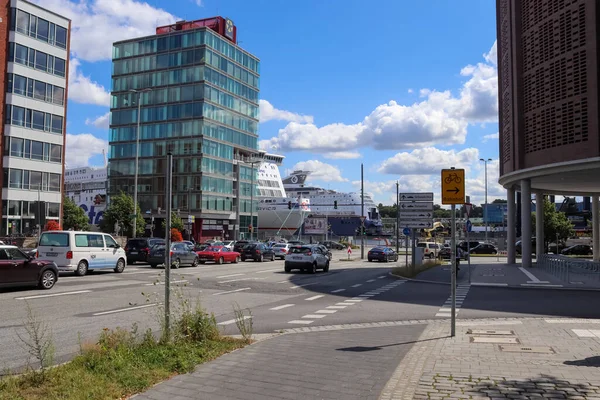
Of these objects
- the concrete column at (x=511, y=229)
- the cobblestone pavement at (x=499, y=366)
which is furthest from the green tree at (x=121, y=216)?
the cobblestone pavement at (x=499, y=366)

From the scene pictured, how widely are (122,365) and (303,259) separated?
23.6 meters

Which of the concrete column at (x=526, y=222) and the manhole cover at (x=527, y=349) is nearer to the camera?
the manhole cover at (x=527, y=349)

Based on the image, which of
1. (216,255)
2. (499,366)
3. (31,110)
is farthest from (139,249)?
(499,366)

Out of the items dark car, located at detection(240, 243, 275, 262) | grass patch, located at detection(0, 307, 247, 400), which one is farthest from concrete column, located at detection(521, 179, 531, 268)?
grass patch, located at detection(0, 307, 247, 400)

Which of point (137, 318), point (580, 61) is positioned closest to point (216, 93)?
point (580, 61)

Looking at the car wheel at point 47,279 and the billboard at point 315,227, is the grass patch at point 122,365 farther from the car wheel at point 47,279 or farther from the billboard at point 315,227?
the billboard at point 315,227

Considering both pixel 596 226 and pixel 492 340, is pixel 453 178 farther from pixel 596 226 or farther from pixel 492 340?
pixel 596 226

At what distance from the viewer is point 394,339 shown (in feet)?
31.1

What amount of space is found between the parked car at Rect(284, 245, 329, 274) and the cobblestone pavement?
19.0 meters

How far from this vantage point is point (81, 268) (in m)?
23.3

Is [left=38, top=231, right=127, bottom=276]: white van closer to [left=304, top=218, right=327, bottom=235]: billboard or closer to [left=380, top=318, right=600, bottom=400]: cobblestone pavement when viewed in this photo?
[left=380, top=318, right=600, bottom=400]: cobblestone pavement

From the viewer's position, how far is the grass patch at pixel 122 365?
5.37 m

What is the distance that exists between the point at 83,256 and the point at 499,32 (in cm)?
3509

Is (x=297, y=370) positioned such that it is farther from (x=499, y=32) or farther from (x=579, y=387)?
(x=499, y=32)
